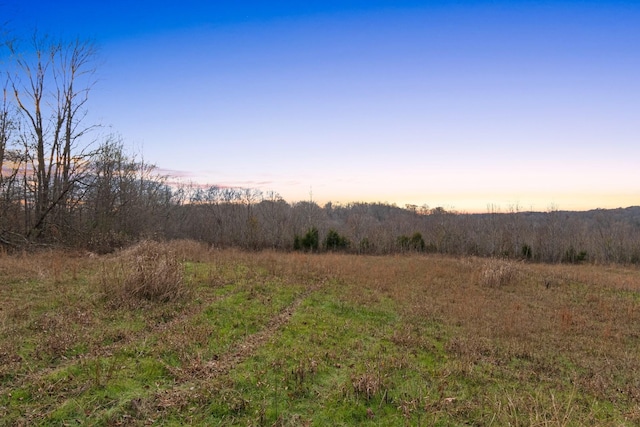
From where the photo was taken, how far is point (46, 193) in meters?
16.1

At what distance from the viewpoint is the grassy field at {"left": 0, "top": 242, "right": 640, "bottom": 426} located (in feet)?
12.8

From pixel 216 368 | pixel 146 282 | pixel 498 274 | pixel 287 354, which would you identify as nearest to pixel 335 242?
pixel 498 274

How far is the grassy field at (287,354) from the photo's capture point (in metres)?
3.89

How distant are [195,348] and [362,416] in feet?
9.20

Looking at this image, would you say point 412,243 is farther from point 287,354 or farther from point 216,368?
point 216,368

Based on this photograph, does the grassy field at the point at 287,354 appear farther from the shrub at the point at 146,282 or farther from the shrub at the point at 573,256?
the shrub at the point at 573,256

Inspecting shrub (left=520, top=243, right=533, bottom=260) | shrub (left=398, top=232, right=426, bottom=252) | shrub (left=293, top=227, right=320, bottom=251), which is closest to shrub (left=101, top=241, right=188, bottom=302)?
shrub (left=293, top=227, right=320, bottom=251)

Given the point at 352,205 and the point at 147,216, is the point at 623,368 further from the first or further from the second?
the point at 352,205

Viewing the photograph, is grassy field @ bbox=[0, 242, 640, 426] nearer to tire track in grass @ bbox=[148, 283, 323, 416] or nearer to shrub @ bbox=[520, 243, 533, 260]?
tire track in grass @ bbox=[148, 283, 323, 416]

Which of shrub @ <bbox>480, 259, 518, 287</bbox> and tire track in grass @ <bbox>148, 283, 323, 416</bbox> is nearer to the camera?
tire track in grass @ <bbox>148, 283, 323, 416</bbox>

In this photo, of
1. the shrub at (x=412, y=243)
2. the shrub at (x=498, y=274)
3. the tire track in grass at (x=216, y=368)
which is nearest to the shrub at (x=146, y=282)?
the tire track in grass at (x=216, y=368)

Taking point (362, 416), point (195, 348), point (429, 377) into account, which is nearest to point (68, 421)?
point (195, 348)

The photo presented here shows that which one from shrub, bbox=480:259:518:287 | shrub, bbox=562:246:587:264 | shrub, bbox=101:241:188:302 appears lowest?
shrub, bbox=562:246:587:264

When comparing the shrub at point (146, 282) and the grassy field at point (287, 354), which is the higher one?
the shrub at point (146, 282)
